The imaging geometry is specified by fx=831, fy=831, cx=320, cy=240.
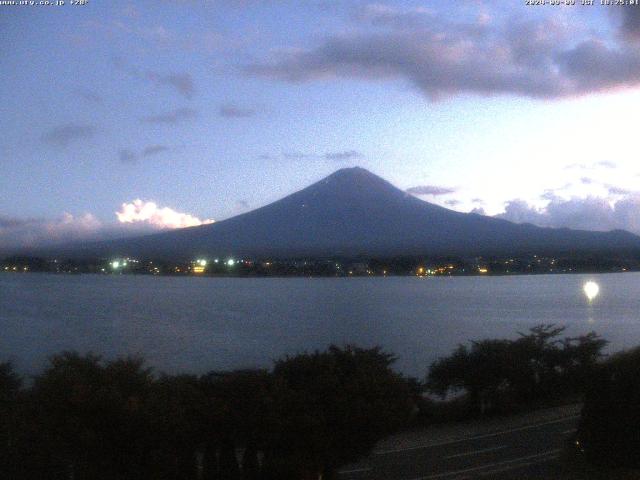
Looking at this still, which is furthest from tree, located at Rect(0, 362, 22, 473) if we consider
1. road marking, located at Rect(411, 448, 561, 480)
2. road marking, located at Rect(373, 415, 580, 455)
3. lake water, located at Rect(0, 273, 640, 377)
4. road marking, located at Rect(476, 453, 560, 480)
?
lake water, located at Rect(0, 273, 640, 377)

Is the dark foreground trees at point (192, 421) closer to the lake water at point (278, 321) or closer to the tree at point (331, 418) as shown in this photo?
the tree at point (331, 418)

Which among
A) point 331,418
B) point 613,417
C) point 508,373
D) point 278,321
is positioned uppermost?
point 331,418

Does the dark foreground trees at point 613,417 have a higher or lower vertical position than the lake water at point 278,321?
higher

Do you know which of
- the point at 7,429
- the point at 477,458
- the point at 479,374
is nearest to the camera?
the point at 7,429

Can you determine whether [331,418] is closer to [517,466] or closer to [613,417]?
[517,466]

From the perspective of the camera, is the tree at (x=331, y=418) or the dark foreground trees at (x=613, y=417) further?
the dark foreground trees at (x=613, y=417)

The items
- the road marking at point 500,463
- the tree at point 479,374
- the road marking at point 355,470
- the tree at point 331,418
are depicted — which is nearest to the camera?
the tree at point 331,418

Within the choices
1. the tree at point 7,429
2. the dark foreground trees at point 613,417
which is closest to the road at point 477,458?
the dark foreground trees at point 613,417

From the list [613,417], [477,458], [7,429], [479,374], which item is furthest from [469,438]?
[7,429]
